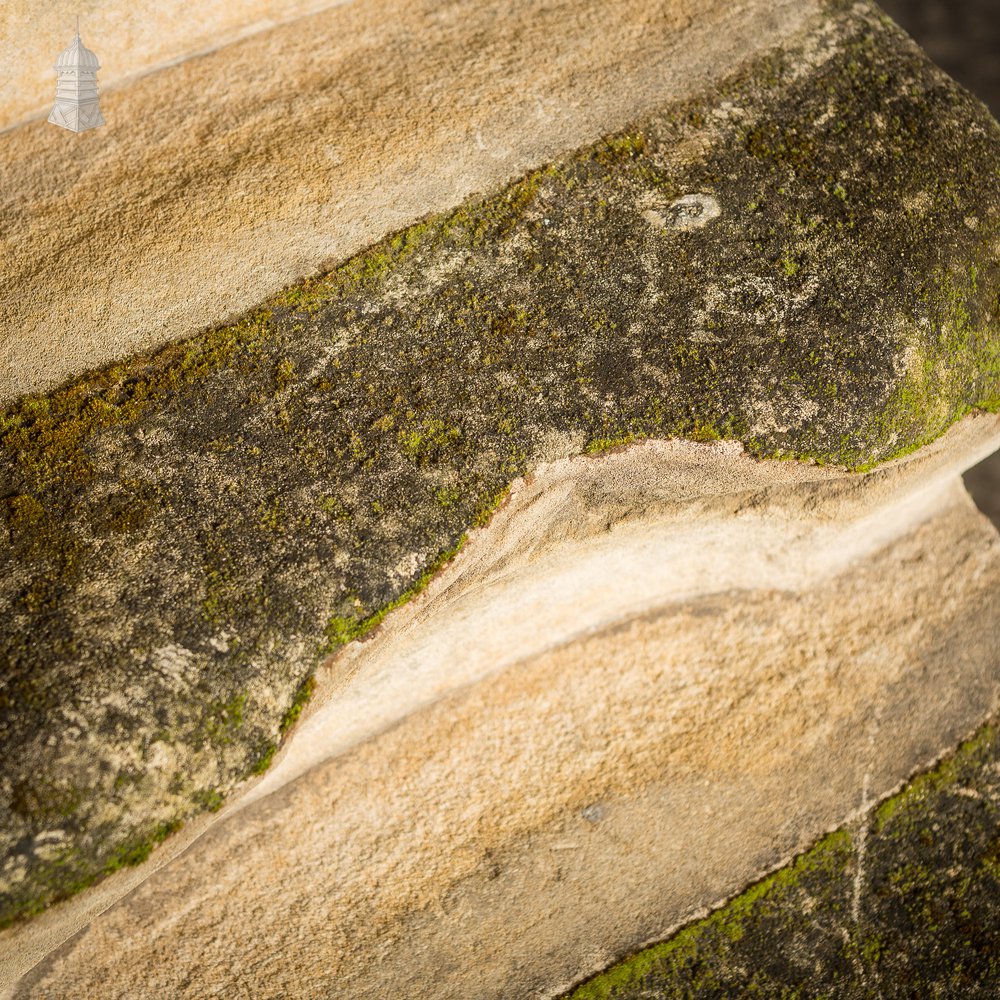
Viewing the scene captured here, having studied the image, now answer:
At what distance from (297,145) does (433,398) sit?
1323 mm

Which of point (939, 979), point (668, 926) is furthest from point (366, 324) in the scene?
point (939, 979)

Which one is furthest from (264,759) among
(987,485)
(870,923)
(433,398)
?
(987,485)

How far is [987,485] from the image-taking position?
645 cm

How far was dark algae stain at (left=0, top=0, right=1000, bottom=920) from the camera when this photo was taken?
8.50ft

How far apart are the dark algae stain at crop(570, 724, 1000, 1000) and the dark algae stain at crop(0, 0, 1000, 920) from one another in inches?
64.2

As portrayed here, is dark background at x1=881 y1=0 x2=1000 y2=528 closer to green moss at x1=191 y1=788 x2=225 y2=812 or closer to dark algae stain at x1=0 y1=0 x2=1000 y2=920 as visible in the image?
dark algae stain at x1=0 y1=0 x2=1000 y2=920

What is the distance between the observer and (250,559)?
9.08 feet

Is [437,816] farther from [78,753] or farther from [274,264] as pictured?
[274,264]

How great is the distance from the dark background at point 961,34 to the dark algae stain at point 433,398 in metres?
3.90

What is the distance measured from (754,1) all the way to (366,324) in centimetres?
232

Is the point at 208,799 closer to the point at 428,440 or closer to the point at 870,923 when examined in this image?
the point at 428,440

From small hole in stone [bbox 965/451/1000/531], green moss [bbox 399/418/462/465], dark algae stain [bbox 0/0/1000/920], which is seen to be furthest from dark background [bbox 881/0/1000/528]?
green moss [bbox 399/418/462/465]

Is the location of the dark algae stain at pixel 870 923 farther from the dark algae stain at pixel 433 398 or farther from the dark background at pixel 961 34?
the dark background at pixel 961 34

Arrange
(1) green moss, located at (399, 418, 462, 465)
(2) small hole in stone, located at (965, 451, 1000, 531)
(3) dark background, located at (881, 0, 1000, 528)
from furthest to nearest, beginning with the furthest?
(3) dark background, located at (881, 0, 1000, 528)
(2) small hole in stone, located at (965, 451, 1000, 531)
(1) green moss, located at (399, 418, 462, 465)
